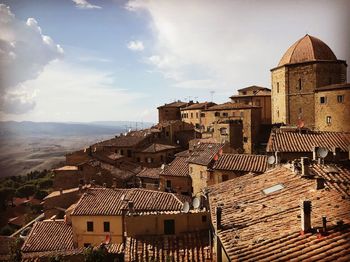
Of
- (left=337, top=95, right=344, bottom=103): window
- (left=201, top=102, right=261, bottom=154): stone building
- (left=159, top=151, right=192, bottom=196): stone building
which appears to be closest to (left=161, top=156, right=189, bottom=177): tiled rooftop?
(left=159, top=151, right=192, bottom=196): stone building

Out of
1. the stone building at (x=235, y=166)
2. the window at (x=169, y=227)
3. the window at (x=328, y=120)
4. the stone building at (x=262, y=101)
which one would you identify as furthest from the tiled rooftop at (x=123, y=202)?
the stone building at (x=262, y=101)

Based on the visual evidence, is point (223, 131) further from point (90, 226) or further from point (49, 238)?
point (49, 238)

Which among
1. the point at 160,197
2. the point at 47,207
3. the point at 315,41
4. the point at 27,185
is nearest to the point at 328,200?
the point at 160,197

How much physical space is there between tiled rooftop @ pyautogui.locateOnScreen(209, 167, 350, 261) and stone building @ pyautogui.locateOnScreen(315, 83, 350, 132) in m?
15.2

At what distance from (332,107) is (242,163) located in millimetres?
9821

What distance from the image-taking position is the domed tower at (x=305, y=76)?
2605 centimetres

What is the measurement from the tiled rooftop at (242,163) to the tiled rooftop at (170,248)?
7523mm

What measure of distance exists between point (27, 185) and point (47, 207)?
14.2m

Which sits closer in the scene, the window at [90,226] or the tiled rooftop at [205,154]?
the window at [90,226]

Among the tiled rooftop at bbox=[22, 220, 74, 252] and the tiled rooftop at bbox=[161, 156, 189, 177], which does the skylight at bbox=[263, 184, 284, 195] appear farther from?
the tiled rooftop at bbox=[161, 156, 189, 177]

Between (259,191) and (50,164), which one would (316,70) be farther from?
(50,164)

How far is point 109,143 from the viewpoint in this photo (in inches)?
1351

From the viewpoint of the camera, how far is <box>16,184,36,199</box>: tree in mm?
32844

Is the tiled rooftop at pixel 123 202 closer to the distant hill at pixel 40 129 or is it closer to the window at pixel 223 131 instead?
the distant hill at pixel 40 129
